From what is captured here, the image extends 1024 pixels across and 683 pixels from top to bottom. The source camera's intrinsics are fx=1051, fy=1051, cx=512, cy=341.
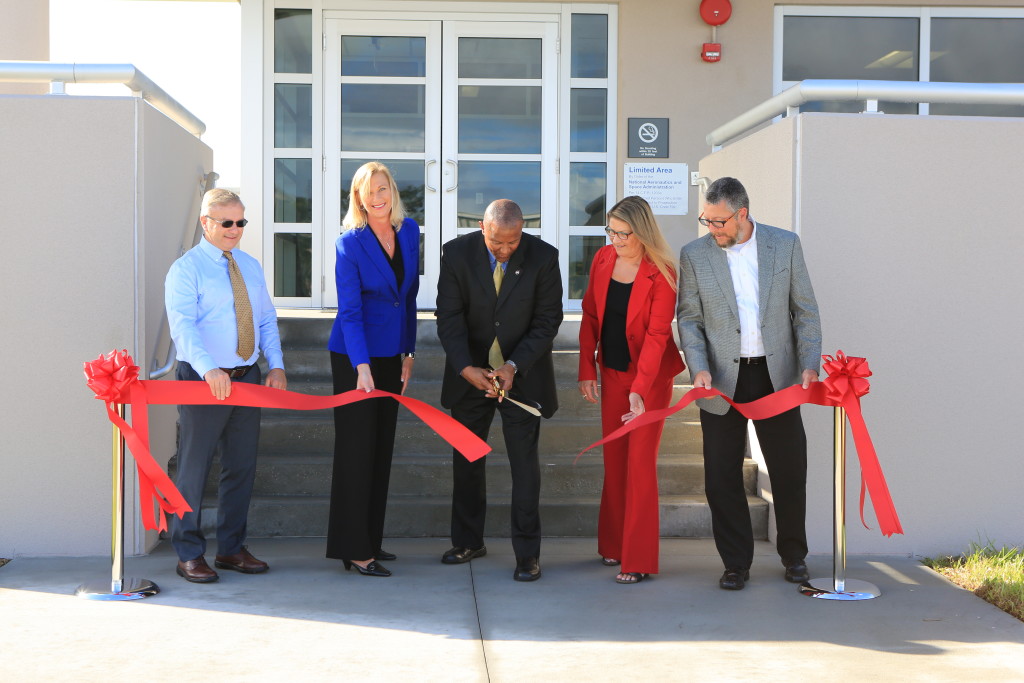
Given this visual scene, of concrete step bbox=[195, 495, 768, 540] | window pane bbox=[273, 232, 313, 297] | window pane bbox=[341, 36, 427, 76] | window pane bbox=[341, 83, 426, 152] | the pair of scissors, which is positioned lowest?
concrete step bbox=[195, 495, 768, 540]

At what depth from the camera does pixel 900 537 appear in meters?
5.61

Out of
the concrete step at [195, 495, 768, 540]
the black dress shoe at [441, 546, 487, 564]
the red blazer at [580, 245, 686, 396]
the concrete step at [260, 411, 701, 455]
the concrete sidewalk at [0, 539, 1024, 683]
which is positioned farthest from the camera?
the concrete step at [260, 411, 701, 455]

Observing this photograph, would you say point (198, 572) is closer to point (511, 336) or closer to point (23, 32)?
point (511, 336)

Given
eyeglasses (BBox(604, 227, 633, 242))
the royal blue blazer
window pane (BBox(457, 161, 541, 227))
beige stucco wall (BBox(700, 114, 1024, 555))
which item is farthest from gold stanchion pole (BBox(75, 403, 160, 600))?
window pane (BBox(457, 161, 541, 227))

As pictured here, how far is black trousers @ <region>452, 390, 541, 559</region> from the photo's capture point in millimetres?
5000

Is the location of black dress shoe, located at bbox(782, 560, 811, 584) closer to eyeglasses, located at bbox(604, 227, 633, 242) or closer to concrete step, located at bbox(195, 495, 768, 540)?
concrete step, located at bbox(195, 495, 768, 540)

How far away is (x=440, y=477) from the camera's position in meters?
6.05

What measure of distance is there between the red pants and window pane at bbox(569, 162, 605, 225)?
13.4 feet

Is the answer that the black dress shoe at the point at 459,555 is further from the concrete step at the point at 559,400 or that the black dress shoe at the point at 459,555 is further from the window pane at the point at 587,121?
the window pane at the point at 587,121

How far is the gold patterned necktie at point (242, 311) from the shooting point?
4.93 m

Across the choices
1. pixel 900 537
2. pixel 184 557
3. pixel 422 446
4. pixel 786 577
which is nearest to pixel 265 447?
pixel 422 446

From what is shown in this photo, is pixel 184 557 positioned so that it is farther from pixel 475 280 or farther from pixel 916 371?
pixel 916 371

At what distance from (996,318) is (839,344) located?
34.3 inches

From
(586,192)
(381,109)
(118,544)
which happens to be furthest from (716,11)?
(118,544)
